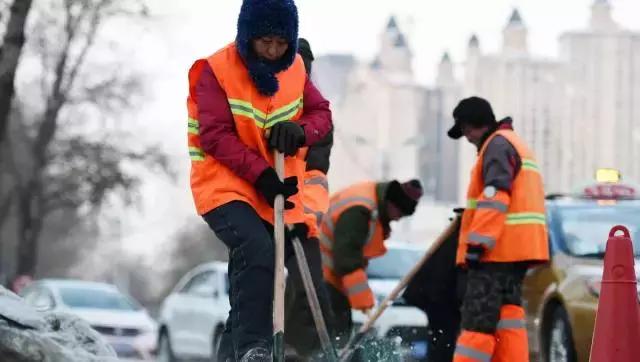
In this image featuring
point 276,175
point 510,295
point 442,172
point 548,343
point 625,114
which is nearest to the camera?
point 276,175

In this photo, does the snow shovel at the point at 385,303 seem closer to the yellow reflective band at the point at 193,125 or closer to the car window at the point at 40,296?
the yellow reflective band at the point at 193,125

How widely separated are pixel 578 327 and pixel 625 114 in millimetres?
71952

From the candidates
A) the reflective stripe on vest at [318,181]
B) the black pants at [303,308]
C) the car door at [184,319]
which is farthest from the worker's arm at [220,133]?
the car door at [184,319]

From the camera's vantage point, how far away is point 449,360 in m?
9.15

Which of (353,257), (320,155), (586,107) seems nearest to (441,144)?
(586,107)

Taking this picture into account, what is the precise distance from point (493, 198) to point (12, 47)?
17.5ft

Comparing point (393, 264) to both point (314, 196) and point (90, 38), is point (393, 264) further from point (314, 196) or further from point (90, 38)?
point (90, 38)

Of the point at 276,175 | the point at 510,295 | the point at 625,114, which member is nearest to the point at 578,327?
the point at 510,295

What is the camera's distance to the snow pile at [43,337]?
6.15 m

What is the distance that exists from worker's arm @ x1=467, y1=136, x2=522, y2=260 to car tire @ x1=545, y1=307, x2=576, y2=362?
1597 mm

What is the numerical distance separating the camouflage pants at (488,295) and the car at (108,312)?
12.9 metres

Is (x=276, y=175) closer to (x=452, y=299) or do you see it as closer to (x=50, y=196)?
(x=452, y=299)

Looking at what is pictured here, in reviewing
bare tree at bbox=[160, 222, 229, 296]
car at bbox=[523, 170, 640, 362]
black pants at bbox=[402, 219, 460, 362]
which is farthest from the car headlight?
bare tree at bbox=[160, 222, 229, 296]

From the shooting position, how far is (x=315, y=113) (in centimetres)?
646
